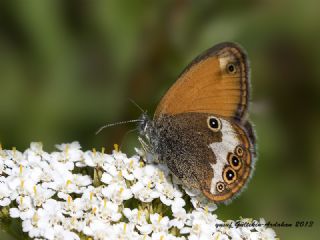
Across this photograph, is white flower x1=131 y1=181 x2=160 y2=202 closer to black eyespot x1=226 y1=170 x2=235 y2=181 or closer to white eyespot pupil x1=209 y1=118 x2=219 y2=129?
black eyespot x1=226 y1=170 x2=235 y2=181

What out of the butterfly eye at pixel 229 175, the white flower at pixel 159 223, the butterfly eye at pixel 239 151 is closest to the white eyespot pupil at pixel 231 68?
the butterfly eye at pixel 239 151

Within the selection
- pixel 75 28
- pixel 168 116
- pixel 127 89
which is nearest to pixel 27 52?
pixel 75 28

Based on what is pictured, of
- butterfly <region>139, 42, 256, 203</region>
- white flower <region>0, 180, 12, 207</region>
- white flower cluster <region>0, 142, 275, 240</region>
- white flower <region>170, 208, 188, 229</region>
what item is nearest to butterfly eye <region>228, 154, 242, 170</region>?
butterfly <region>139, 42, 256, 203</region>

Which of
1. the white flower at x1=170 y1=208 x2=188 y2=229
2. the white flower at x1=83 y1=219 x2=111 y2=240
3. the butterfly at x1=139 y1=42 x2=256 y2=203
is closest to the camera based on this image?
the white flower at x1=83 y1=219 x2=111 y2=240

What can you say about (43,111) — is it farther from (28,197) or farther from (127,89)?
(28,197)

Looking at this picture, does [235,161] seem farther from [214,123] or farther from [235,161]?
[214,123]

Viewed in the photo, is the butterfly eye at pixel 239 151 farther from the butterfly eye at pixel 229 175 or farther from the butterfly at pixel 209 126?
the butterfly eye at pixel 229 175

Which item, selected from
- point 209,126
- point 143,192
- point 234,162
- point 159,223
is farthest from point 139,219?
point 209,126
